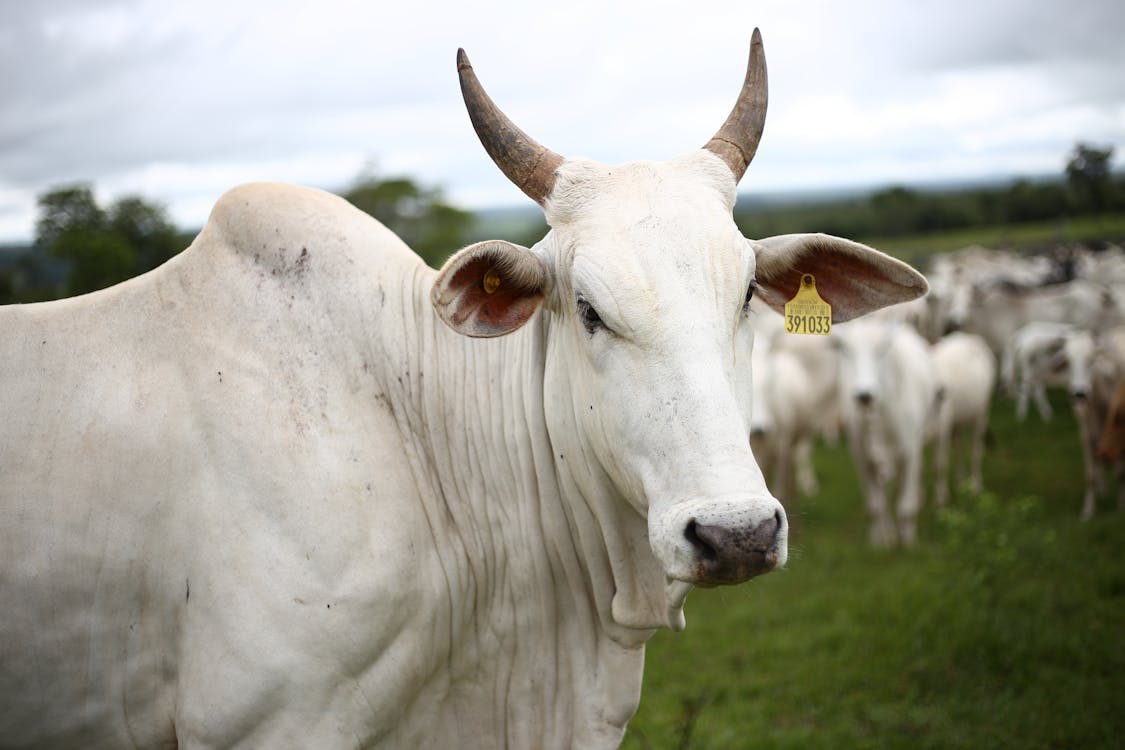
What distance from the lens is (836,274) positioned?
3.11 meters

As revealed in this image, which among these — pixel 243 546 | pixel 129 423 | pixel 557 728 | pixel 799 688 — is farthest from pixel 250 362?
pixel 799 688

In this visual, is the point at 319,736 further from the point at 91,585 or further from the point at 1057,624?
the point at 1057,624

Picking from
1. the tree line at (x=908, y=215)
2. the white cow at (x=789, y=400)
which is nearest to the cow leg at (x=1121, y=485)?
the white cow at (x=789, y=400)

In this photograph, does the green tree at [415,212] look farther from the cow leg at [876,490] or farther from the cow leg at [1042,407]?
the cow leg at [876,490]

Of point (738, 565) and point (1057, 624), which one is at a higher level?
point (738, 565)

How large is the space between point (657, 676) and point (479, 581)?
162 inches

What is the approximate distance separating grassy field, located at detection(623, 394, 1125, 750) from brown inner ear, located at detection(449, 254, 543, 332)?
217 cm

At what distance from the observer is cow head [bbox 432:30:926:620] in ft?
7.23

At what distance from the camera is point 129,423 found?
2.59m

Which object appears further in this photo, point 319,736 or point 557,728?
point 557,728

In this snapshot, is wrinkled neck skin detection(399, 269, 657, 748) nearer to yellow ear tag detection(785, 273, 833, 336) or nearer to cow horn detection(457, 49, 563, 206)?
cow horn detection(457, 49, 563, 206)

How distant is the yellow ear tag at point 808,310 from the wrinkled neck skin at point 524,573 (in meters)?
0.85

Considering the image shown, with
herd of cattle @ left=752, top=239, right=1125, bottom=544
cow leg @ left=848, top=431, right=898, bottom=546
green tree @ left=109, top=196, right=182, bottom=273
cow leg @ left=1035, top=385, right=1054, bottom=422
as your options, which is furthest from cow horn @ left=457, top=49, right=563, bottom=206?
cow leg @ left=1035, top=385, right=1054, bottom=422

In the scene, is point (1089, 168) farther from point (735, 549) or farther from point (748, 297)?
point (735, 549)
